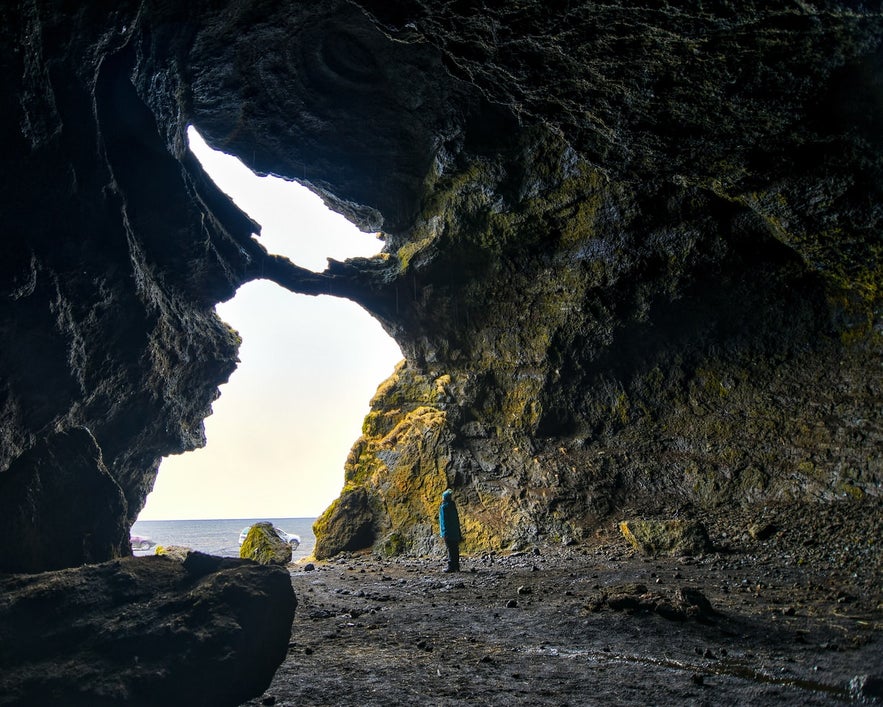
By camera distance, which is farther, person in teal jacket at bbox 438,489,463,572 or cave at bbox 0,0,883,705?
person in teal jacket at bbox 438,489,463,572

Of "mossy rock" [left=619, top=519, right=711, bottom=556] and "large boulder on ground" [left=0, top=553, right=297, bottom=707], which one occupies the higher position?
"large boulder on ground" [left=0, top=553, right=297, bottom=707]

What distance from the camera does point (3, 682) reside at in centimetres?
346

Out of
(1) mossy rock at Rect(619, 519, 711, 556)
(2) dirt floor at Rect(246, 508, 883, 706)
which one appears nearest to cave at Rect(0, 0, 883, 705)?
(2) dirt floor at Rect(246, 508, 883, 706)

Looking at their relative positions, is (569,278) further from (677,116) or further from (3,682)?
(3,682)

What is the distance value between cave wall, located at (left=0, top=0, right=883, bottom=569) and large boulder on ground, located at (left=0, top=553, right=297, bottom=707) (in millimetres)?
2078

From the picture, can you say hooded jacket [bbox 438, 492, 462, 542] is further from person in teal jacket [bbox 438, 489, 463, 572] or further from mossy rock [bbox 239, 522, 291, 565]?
mossy rock [bbox 239, 522, 291, 565]

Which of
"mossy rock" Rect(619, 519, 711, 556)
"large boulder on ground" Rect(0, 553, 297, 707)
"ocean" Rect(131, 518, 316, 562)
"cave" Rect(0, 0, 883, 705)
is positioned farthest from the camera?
"ocean" Rect(131, 518, 316, 562)

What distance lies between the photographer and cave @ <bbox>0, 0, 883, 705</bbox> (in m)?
5.24

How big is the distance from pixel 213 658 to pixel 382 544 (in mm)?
11463

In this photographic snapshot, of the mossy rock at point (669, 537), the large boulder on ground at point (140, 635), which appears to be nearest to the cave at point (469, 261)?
the large boulder on ground at point (140, 635)

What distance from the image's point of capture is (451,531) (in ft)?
38.0

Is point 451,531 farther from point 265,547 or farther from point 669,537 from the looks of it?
point 265,547

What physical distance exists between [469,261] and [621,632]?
10850 millimetres

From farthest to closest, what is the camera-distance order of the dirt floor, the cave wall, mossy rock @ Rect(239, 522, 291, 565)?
mossy rock @ Rect(239, 522, 291, 565)
the cave wall
the dirt floor
